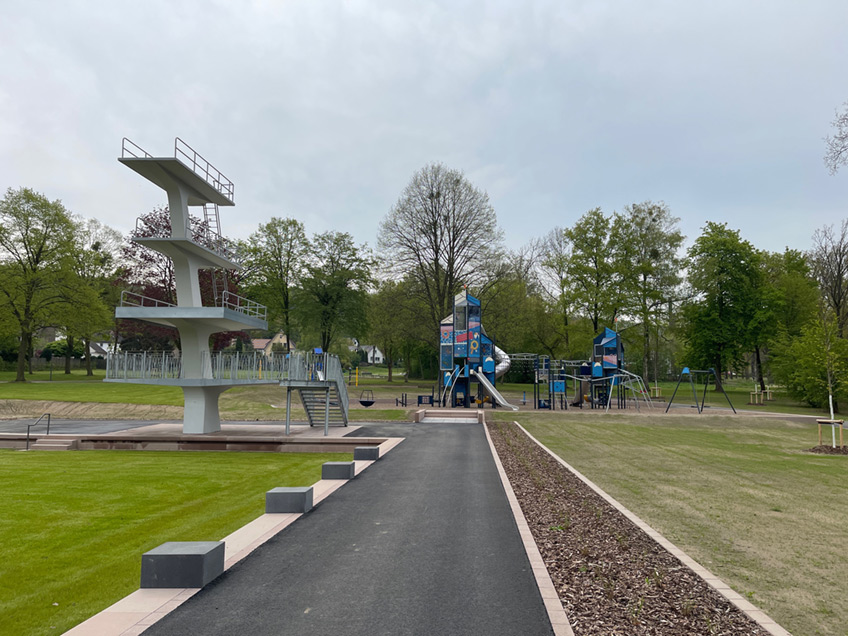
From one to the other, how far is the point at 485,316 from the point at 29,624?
42578 mm

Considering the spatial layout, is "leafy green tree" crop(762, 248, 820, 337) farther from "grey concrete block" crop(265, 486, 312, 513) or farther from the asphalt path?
"grey concrete block" crop(265, 486, 312, 513)

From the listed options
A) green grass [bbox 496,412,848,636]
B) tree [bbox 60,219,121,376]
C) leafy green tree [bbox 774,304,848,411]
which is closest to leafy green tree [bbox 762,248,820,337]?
leafy green tree [bbox 774,304,848,411]

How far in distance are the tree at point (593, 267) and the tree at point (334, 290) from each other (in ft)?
69.9

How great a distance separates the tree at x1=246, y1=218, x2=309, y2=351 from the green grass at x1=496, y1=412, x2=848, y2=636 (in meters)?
38.1

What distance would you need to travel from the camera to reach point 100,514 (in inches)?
408

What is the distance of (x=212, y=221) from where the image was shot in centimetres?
2420

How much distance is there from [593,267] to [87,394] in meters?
40.3

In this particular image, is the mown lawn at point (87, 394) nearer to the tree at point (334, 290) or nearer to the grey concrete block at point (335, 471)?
the tree at point (334, 290)

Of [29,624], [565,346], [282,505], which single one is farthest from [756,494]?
[565,346]

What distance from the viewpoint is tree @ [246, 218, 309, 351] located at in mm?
54344

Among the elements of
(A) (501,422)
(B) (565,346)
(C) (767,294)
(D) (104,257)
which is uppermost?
(D) (104,257)

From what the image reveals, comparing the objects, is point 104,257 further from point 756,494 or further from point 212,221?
point 756,494

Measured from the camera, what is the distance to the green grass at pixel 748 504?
5883mm

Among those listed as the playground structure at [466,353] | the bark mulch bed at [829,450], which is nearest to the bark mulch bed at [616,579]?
the bark mulch bed at [829,450]
